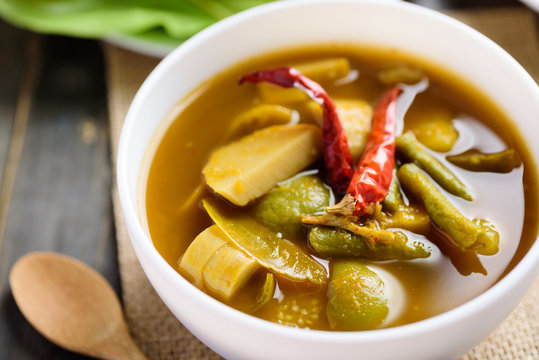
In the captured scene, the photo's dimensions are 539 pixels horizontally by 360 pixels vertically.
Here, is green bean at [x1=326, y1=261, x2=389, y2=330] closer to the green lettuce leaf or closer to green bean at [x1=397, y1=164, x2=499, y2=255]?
green bean at [x1=397, y1=164, x2=499, y2=255]

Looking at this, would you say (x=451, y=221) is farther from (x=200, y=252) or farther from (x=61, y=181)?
(x=61, y=181)

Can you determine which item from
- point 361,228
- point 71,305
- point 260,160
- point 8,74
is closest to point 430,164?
point 361,228

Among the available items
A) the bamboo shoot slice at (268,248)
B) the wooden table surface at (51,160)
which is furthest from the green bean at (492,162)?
the wooden table surface at (51,160)

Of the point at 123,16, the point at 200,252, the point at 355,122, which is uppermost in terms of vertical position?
the point at 355,122

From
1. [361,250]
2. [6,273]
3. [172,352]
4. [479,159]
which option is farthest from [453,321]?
[6,273]

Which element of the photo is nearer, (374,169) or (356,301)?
(356,301)

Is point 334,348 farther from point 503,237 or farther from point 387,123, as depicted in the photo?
point 387,123

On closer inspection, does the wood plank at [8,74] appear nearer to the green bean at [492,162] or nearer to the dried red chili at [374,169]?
the dried red chili at [374,169]
